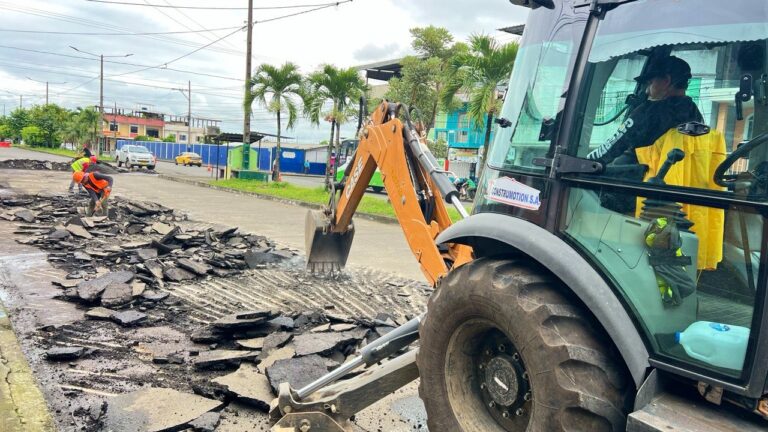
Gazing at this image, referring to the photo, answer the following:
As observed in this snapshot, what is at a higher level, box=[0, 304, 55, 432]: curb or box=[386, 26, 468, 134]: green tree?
box=[386, 26, 468, 134]: green tree

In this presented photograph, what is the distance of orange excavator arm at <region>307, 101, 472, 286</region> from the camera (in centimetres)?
465

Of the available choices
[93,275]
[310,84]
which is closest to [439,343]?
[93,275]

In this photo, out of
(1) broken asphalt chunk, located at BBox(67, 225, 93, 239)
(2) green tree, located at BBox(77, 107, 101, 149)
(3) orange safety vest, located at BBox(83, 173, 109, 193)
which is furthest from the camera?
(2) green tree, located at BBox(77, 107, 101, 149)

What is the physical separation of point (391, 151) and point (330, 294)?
279 cm

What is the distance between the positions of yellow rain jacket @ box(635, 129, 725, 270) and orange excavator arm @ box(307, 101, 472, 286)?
175 centimetres

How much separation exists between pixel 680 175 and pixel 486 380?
136 centimetres

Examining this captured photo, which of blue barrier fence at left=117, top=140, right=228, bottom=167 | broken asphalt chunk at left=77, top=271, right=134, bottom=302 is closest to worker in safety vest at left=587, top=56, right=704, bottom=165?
broken asphalt chunk at left=77, top=271, right=134, bottom=302

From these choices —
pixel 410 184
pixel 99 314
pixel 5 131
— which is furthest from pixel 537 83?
pixel 5 131

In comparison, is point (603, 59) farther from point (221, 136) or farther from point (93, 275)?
point (221, 136)

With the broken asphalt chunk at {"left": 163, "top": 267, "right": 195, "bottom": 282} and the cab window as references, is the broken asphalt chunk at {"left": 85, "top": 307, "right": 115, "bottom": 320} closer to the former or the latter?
the broken asphalt chunk at {"left": 163, "top": 267, "right": 195, "bottom": 282}

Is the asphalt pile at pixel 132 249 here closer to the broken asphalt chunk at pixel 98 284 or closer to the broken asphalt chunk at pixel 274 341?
the broken asphalt chunk at pixel 98 284

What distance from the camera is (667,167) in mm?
2438

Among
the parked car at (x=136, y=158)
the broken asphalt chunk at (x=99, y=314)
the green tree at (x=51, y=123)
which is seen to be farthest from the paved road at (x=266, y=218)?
the green tree at (x=51, y=123)

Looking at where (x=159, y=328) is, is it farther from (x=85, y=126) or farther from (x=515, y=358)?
(x=85, y=126)
